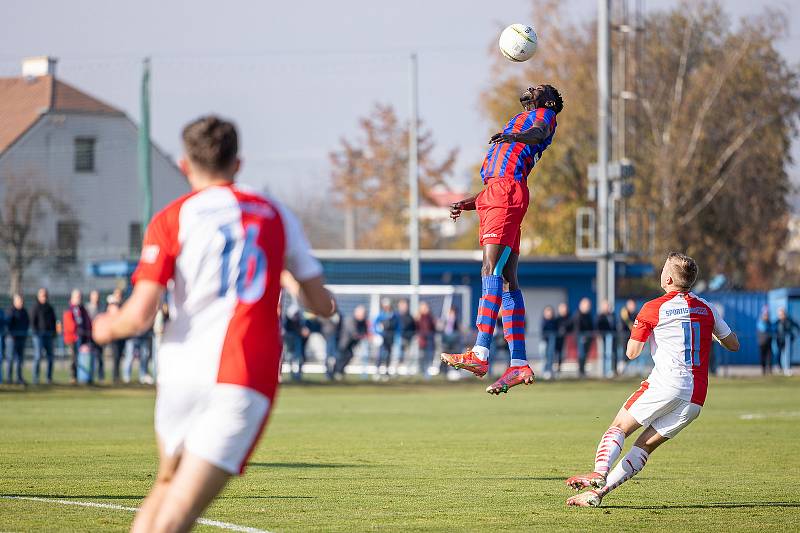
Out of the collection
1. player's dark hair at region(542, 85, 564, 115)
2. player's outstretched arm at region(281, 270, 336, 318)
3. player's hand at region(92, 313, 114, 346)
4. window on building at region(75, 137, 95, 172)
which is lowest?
player's hand at region(92, 313, 114, 346)

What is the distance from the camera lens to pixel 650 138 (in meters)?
54.9

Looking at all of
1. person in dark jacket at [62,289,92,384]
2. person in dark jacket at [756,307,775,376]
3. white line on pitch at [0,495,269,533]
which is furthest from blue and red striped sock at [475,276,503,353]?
person in dark jacket at [756,307,775,376]

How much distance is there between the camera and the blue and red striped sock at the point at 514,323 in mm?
10977

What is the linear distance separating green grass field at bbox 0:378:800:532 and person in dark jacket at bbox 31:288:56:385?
Answer: 578cm

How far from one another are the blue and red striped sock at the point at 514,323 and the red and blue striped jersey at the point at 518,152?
1115 mm

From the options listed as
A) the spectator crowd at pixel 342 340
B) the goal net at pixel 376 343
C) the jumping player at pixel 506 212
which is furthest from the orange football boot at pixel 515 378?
the spectator crowd at pixel 342 340

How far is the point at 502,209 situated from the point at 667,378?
2372 millimetres

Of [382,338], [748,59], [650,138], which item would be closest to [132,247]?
[382,338]

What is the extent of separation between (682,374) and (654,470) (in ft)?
10.9

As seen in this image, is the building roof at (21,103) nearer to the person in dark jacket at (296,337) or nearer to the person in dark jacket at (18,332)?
the person in dark jacket at (18,332)

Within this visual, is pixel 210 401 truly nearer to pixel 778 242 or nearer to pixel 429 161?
pixel 778 242

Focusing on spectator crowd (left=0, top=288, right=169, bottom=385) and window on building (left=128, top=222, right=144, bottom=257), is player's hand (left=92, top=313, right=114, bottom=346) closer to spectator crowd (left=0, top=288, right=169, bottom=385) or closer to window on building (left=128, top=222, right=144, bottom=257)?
spectator crowd (left=0, top=288, right=169, bottom=385)

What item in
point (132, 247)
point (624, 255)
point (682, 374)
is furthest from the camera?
point (132, 247)

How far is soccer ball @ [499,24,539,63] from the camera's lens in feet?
36.7
